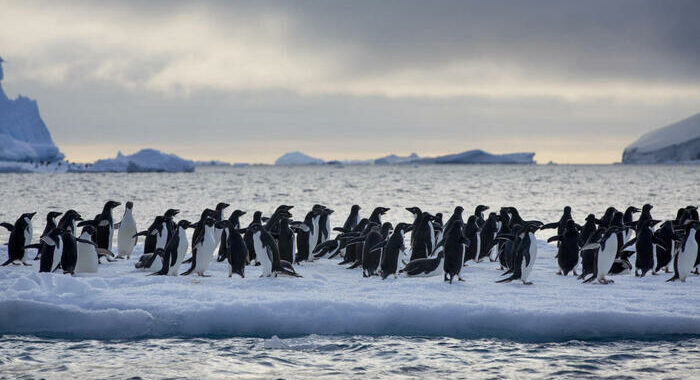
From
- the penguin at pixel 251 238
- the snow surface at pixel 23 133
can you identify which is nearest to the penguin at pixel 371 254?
the penguin at pixel 251 238

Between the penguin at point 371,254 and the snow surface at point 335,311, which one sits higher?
the penguin at point 371,254

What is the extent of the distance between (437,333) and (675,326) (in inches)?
96.6

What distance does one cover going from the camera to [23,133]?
3578 inches

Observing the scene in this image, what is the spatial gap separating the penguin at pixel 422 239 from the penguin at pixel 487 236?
59.8 inches

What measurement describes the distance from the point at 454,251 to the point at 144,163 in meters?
84.2

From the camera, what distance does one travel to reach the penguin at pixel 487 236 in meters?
12.7

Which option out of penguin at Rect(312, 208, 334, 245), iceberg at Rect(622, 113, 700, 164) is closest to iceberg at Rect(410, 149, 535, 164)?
iceberg at Rect(622, 113, 700, 164)

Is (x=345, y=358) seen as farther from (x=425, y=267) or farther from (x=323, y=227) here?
(x=323, y=227)

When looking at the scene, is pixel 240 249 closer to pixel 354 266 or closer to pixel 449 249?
pixel 354 266

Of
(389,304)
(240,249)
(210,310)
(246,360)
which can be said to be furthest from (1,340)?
(389,304)

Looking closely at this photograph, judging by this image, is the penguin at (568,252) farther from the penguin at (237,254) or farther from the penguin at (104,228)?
the penguin at (104,228)

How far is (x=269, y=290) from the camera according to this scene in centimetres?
898

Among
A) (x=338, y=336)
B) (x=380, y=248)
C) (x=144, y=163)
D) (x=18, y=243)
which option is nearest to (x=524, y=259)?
Answer: (x=380, y=248)

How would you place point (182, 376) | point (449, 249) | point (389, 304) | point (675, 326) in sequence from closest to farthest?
point (182, 376), point (675, 326), point (389, 304), point (449, 249)
